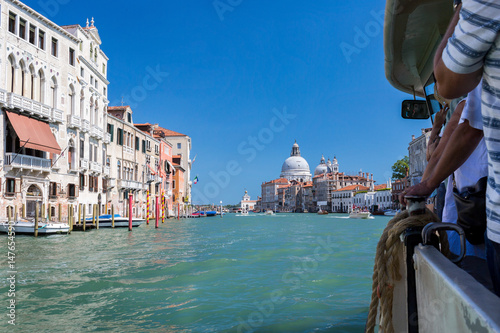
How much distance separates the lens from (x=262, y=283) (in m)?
5.89

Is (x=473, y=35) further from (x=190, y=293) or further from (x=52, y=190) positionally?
(x=52, y=190)

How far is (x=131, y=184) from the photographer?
28.1 m

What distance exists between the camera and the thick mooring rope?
4.94 ft

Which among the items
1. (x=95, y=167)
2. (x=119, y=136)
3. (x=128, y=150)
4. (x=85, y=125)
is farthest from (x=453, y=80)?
(x=128, y=150)

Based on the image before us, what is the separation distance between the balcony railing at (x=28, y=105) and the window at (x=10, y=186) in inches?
109

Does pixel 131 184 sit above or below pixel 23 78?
below

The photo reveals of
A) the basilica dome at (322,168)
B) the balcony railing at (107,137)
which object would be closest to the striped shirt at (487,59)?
the balcony railing at (107,137)

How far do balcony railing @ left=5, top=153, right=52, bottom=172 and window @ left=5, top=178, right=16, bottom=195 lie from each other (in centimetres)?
58

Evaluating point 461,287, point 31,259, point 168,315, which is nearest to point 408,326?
point 461,287

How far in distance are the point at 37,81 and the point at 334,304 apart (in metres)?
16.9

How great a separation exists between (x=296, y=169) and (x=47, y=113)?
119m

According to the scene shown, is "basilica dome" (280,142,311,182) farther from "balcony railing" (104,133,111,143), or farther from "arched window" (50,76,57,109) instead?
"arched window" (50,76,57,109)

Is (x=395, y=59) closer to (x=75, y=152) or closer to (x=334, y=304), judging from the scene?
(x=334, y=304)

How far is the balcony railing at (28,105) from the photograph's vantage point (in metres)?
15.5
